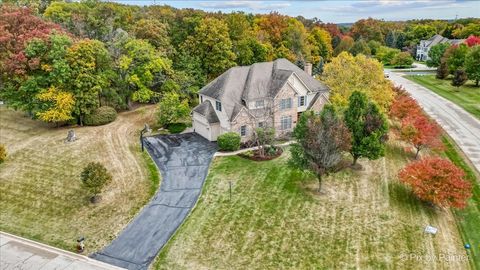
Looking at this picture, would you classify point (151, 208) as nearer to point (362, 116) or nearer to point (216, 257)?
point (216, 257)

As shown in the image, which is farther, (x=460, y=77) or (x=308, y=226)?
(x=460, y=77)

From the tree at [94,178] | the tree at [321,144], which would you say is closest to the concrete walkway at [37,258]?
the tree at [94,178]

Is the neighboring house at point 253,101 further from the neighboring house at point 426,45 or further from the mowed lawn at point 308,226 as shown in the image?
the neighboring house at point 426,45

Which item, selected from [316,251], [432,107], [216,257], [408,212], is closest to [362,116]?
[408,212]

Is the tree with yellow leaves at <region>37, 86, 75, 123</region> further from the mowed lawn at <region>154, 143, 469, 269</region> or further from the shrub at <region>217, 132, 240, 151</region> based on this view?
the mowed lawn at <region>154, 143, 469, 269</region>

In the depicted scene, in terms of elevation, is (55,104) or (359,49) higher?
(55,104)

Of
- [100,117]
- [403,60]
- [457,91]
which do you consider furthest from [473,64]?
[100,117]

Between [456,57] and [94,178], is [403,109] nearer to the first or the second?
[94,178]
